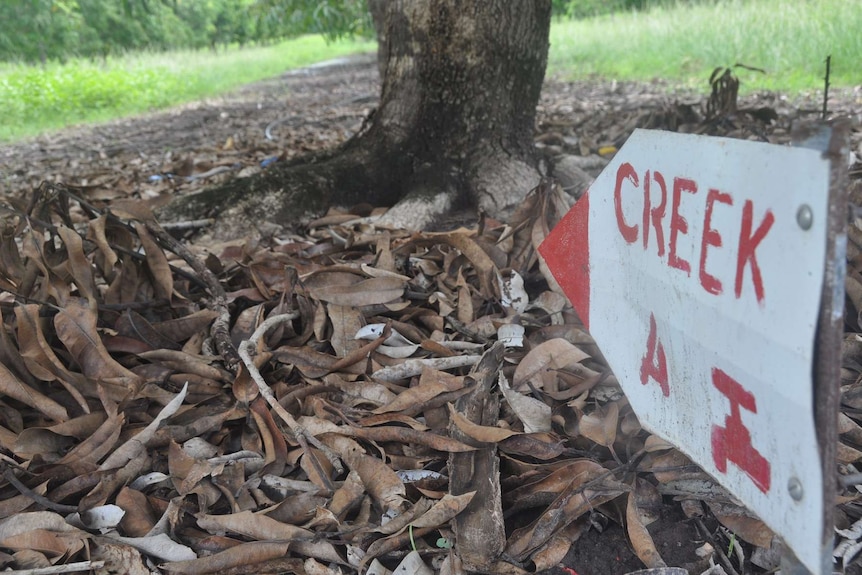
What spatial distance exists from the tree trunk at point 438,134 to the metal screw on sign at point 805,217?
1.98m

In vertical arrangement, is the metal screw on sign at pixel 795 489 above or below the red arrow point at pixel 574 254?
below

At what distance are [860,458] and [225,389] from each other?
146 centimetres

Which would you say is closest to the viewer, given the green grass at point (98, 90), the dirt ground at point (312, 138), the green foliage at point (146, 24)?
the dirt ground at point (312, 138)

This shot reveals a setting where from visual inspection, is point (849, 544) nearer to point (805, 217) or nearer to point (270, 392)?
point (805, 217)

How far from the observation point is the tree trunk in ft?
8.95

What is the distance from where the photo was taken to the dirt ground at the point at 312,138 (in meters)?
1.32

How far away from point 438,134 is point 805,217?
224cm

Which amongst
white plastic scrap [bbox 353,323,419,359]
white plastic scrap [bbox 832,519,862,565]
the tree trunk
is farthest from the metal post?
the tree trunk

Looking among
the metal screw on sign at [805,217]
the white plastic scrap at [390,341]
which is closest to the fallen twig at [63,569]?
the white plastic scrap at [390,341]

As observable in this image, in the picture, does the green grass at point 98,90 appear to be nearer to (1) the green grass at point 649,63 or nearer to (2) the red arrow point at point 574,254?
(1) the green grass at point 649,63

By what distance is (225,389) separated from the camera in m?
1.76

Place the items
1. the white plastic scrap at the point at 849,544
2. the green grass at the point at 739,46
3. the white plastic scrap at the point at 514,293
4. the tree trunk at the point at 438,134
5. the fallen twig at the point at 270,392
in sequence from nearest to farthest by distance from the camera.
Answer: the white plastic scrap at the point at 849,544 → the fallen twig at the point at 270,392 → the white plastic scrap at the point at 514,293 → the tree trunk at the point at 438,134 → the green grass at the point at 739,46

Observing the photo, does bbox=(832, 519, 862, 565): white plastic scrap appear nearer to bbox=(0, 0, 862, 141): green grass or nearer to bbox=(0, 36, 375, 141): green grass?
bbox=(0, 0, 862, 141): green grass

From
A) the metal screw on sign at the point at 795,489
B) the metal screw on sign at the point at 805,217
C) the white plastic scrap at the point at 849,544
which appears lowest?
the white plastic scrap at the point at 849,544
